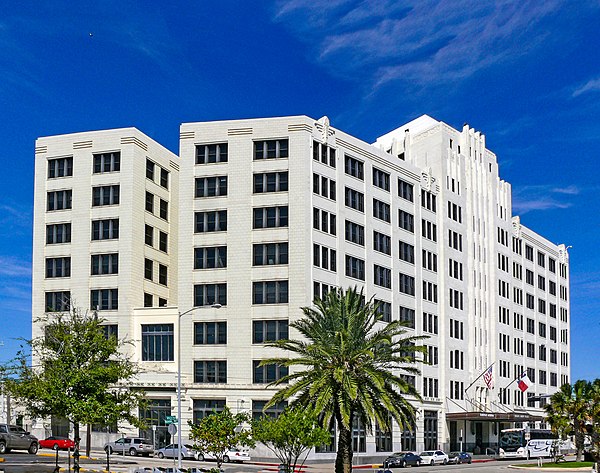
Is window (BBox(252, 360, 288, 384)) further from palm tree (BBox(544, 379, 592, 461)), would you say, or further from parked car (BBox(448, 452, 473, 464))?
palm tree (BBox(544, 379, 592, 461))

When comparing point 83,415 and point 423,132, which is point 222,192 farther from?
point 83,415

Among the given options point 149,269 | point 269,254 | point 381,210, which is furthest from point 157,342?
point 381,210

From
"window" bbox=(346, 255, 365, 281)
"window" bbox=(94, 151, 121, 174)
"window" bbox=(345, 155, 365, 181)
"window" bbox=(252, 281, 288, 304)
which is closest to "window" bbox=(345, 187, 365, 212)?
"window" bbox=(345, 155, 365, 181)

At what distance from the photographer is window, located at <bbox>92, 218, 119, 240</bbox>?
9319cm

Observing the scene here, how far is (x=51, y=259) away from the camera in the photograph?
95062 millimetres

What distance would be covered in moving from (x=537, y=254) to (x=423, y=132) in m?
34.9

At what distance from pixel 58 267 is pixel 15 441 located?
2700cm

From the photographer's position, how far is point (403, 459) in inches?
3445

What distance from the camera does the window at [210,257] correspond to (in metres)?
90.6

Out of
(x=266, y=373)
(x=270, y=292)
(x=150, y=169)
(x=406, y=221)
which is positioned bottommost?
(x=266, y=373)

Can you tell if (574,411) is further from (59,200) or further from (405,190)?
(59,200)

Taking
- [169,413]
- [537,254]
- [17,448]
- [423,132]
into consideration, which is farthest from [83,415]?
[537,254]

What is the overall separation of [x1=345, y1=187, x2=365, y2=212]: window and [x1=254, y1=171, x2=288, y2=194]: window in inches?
306

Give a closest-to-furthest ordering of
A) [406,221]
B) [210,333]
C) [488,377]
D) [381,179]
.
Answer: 1. [210,333]
2. [381,179]
3. [406,221]
4. [488,377]
